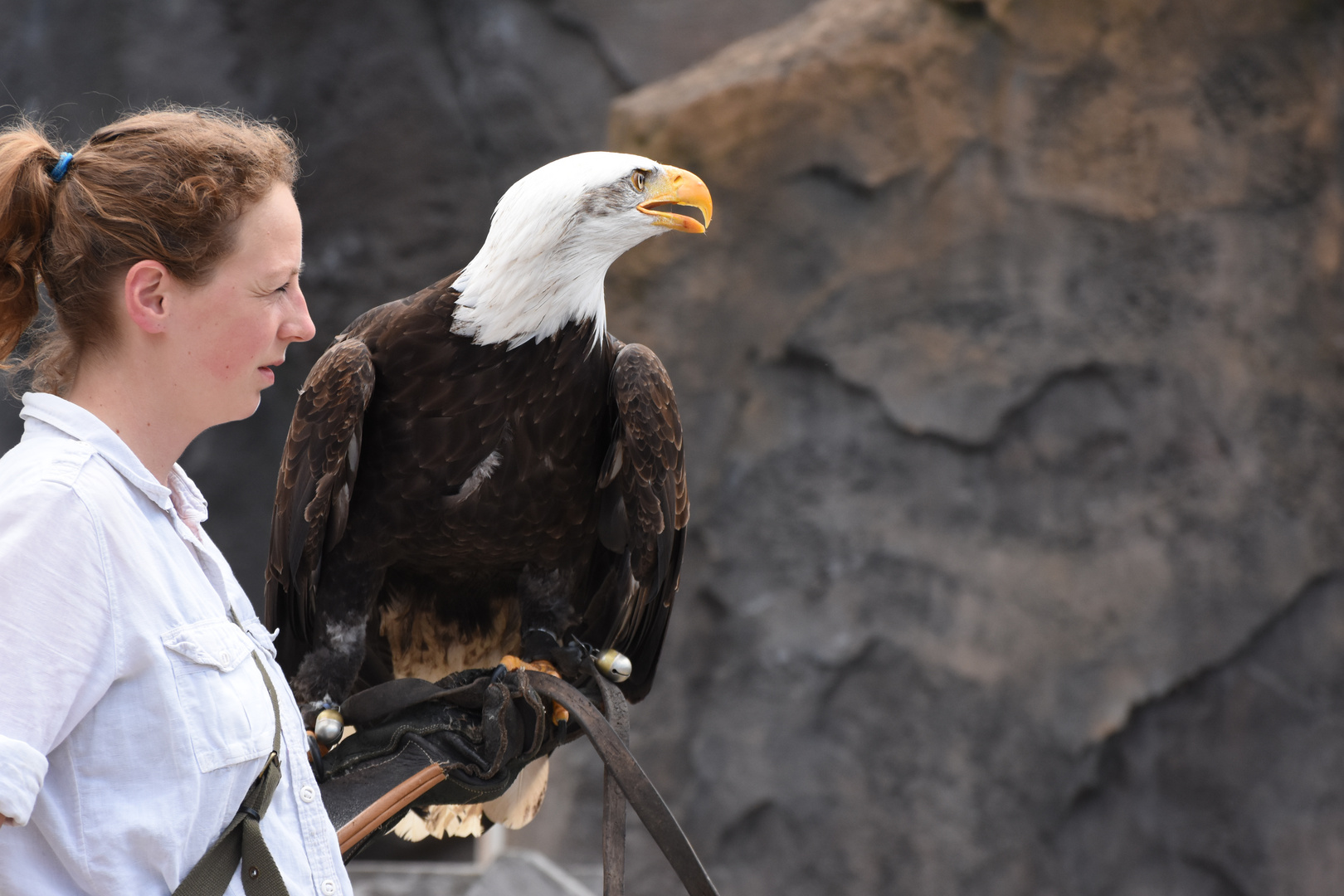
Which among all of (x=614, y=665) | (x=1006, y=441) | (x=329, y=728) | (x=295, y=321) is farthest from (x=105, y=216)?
(x=1006, y=441)

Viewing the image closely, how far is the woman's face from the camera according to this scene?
91 centimetres

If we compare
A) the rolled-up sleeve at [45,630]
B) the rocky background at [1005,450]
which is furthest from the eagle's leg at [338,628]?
the rocky background at [1005,450]

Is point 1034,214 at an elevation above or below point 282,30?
below

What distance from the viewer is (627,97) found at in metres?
3.70

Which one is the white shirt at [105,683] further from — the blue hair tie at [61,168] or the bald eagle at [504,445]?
the bald eagle at [504,445]

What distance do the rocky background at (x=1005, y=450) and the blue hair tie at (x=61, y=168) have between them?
280 centimetres

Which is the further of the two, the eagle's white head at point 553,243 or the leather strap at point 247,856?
the eagle's white head at point 553,243

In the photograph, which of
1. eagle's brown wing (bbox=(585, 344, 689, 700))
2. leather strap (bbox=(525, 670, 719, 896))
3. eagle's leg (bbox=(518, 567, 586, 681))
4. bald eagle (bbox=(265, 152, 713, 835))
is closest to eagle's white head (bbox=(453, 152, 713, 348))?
bald eagle (bbox=(265, 152, 713, 835))

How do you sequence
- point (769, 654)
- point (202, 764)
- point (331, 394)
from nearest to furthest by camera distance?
point (202, 764) < point (331, 394) < point (769, 654)

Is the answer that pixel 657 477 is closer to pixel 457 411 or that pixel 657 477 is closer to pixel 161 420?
pixel 457 411

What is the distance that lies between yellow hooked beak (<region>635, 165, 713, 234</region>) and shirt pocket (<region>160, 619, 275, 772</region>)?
102 centimetres

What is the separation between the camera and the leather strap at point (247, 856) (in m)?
0.83

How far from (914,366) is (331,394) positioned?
2432 millimetres

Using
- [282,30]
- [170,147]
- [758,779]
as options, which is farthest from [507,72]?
[170,147]
